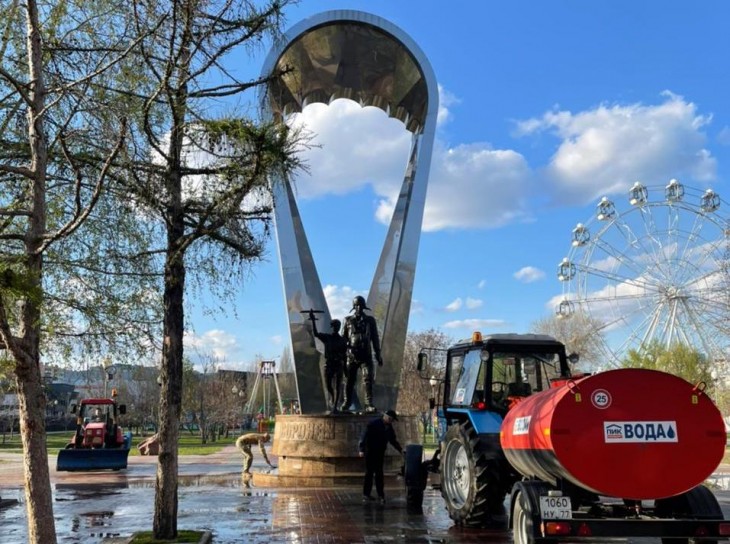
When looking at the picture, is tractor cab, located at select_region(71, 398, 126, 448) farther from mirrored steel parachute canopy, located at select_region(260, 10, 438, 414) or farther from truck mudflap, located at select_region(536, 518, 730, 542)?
truck mudflap, located at select_region(536, 518, 730, 542)

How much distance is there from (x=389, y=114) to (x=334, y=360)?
28.9 feet

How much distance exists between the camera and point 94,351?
289 inches

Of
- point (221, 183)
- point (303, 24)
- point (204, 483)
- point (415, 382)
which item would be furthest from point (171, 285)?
point (415, 382)

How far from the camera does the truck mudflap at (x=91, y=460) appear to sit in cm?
2292

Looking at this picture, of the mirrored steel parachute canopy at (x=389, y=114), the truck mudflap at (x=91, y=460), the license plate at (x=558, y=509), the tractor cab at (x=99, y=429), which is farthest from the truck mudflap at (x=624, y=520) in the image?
the tractor cab at (x=99, y=429)

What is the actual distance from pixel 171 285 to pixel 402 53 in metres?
14.0

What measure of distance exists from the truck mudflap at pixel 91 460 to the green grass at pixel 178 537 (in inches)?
611

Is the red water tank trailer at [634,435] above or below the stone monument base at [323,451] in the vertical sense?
above

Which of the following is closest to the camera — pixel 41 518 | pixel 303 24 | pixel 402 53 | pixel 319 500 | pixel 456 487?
pixel 41 518

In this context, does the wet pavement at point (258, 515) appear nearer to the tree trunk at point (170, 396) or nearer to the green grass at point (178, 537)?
the green grass at point (178, 537)

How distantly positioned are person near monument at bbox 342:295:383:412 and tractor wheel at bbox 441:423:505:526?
5531 mm

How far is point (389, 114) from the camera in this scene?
22.0m

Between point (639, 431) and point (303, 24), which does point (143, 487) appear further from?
point (639, 431)

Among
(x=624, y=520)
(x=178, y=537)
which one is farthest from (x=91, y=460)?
(x=624, y=520)
